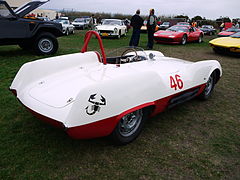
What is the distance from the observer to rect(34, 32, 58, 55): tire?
686 centimetres

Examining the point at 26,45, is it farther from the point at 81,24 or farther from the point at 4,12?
the point at 81,24

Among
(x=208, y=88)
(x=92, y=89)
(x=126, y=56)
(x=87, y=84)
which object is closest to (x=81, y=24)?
(x=126, y=56)

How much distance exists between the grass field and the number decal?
566mm

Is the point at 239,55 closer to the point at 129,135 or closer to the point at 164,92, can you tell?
the point at 164,92

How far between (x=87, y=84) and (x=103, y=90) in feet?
1.43

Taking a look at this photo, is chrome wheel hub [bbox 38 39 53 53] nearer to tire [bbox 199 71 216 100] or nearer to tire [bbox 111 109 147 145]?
tire [bbox 199 71 216 100]

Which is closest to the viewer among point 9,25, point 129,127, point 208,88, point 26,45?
point 129,127

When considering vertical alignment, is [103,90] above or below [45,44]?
above

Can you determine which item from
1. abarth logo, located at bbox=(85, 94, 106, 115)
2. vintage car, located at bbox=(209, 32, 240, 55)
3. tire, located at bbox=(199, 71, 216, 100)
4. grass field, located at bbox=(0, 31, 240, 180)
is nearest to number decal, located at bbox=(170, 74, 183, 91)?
grass field, located at bbox=(0, 31, 240, 180)

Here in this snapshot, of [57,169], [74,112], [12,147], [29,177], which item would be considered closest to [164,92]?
[74,112]

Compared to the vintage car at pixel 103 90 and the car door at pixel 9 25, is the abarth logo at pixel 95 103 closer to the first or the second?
the vintage car at pixel 103 90

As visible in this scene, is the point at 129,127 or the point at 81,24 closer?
the point at 129,127

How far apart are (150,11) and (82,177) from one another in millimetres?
8362

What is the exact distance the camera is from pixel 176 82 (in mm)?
2812
